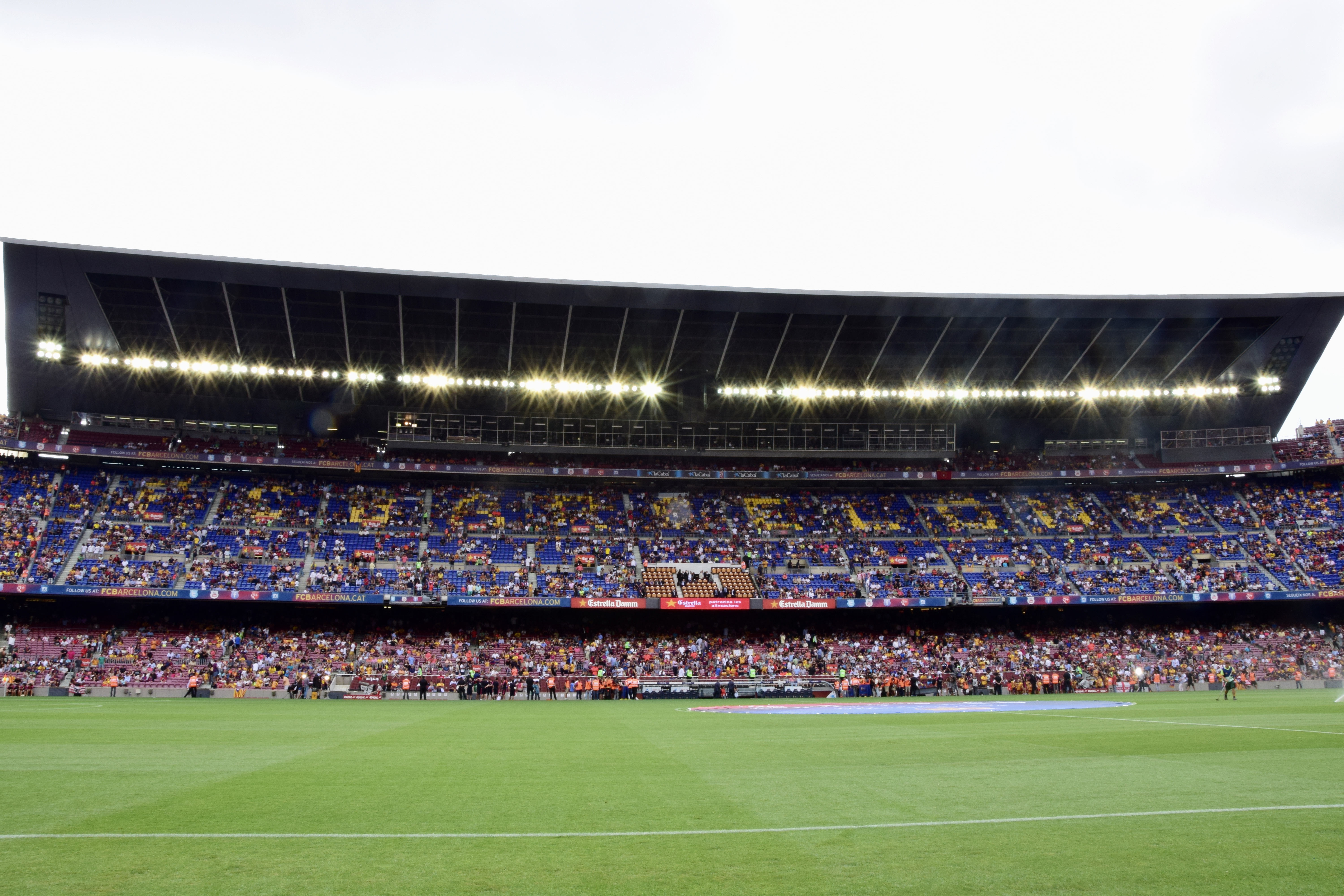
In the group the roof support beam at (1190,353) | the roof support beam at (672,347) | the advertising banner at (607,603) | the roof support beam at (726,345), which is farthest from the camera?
the roof support beam at (1190,353)

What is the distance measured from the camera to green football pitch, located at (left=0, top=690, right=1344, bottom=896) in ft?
21.9

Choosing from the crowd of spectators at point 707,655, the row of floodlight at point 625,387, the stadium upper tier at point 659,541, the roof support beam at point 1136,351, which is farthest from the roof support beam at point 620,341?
the roof support beam at point 1136,351

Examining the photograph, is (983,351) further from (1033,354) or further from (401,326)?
(401,326)

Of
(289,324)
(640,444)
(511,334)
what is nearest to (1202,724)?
(511,334)

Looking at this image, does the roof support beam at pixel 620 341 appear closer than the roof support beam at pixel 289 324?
No

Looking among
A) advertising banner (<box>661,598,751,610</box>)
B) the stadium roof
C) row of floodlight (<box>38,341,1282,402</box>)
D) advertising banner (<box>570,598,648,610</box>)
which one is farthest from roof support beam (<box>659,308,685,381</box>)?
advertising banner (<box>570,598,648,610</box>)

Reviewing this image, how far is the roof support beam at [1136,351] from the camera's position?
169ft

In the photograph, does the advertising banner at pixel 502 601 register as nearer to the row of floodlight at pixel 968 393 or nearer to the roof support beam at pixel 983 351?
the row of floodlight at pixel 968 393

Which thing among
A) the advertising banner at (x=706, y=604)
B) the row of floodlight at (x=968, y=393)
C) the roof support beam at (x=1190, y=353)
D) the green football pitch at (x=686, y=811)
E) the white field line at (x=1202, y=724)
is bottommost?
the white field line at (x=1202, y=724)

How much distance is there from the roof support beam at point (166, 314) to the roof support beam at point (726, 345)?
31104 mm

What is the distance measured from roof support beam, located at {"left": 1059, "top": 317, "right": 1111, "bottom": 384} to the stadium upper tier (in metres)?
9.66

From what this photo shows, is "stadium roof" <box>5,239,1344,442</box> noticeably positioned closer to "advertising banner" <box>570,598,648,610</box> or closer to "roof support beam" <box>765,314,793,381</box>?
"roof support beam" <box>765,314,793,381</box>

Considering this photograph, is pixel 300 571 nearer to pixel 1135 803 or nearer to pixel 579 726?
pixel 579 726

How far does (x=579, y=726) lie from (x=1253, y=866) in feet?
60.7
